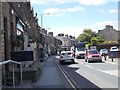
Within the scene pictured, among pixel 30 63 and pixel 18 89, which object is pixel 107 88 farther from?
pixel 30 63

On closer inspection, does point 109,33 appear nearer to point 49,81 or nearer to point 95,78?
point 95,78

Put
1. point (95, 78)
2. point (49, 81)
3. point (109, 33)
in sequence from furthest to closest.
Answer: point (109, 33) → point (95, 78) → point (49, 81)

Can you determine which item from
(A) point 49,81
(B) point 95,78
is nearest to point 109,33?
(B) point 95,78

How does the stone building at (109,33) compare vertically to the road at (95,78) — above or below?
above

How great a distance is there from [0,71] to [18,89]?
257 centimetres

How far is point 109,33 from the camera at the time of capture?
521 ft

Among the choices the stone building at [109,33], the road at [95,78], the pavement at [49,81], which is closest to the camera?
the road at [95,78]

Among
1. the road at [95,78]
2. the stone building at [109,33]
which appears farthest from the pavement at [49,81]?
the stone building at [109,33]

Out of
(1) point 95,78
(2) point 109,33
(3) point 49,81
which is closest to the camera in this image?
(3) point 49,81

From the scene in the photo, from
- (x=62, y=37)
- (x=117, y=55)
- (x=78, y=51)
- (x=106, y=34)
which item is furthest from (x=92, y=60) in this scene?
(x=62, y=37)

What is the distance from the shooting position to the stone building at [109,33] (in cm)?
15650

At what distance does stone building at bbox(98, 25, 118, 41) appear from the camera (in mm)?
156500

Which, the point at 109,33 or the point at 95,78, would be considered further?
the point at 109,33

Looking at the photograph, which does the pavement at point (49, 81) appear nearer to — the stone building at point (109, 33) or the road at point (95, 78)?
the road at point (95, 78)
